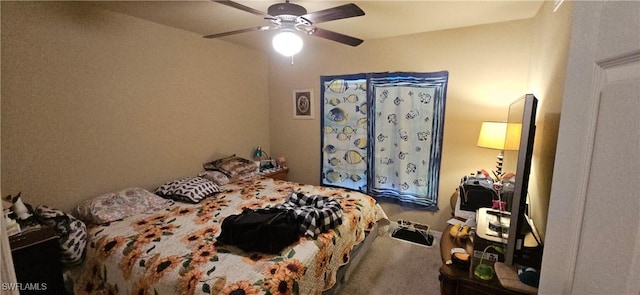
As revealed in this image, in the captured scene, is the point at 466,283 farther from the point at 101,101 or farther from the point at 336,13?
the point at 101,101

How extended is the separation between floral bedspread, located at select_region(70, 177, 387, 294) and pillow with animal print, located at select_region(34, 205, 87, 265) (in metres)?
0.06

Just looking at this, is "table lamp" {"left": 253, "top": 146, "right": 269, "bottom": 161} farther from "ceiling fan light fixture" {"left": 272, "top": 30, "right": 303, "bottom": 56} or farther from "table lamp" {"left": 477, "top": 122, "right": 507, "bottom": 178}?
"table lamp" {"left": 477, "top": 122, "right": 507, "bottom": 178}

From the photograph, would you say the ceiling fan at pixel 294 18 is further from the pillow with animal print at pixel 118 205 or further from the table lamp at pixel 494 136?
the pillow with animal print at pixel 118 205

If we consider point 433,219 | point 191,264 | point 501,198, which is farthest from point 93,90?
point 433,219

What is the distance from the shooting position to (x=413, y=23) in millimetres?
2621

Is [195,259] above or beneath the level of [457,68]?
beneath

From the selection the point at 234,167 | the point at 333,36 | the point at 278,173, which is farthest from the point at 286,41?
the point at 278,173

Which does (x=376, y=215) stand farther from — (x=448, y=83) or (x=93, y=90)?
(x=93, y=90)

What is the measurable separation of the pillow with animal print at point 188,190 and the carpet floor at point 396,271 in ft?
5.16

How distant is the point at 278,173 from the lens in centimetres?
376

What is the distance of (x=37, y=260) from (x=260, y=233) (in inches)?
51.1

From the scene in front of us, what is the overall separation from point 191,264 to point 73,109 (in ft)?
5.79

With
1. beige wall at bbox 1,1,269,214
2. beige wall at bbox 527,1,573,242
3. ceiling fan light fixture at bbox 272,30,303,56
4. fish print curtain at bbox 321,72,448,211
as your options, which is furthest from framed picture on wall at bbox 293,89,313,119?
beige wall at bbox 527,1,573,242

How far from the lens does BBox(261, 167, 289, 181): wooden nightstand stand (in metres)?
3.58
